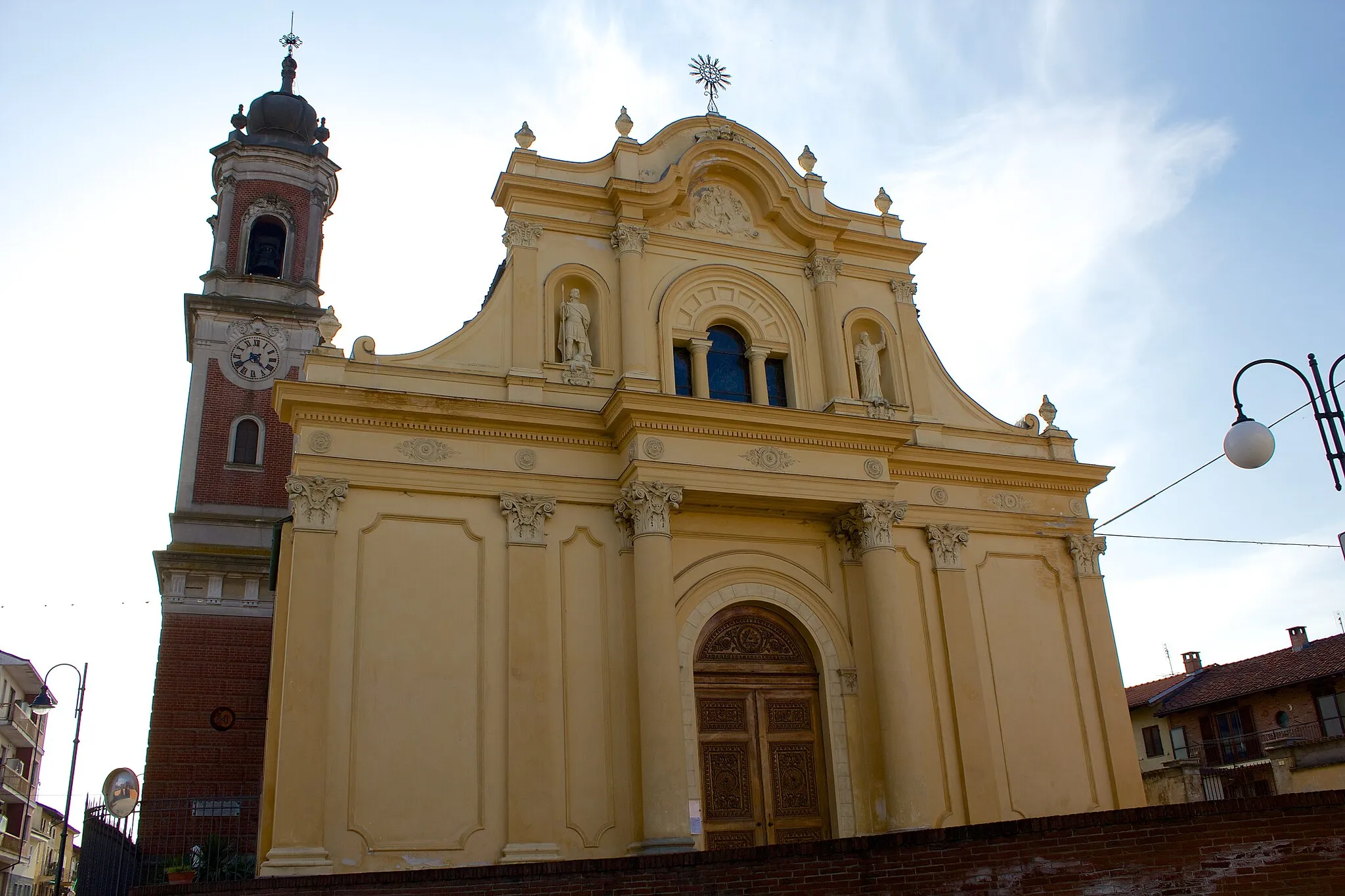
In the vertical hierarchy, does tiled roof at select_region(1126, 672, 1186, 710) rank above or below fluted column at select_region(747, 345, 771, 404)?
below

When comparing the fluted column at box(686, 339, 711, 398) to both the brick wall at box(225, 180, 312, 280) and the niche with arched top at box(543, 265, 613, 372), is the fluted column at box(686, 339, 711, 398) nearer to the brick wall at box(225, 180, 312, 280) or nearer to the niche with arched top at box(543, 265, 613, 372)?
the niche with arched top at box(543, 265, 613, 372)

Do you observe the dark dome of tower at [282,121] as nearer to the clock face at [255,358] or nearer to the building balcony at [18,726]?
the clock face at [255,358]

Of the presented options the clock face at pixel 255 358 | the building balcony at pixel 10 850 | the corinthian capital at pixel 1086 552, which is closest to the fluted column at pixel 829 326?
the corinthian capital at pixel 1086 552

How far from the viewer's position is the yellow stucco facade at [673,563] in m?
15.2

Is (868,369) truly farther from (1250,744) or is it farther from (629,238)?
(1250,744)

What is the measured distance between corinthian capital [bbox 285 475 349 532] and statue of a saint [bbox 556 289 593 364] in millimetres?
4427

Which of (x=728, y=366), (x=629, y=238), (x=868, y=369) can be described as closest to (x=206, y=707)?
(x=728, y=366)

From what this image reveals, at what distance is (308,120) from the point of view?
3127 centimetres

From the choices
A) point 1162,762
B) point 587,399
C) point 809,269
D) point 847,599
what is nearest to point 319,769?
point 587,399

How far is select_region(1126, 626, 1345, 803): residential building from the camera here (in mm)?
27953

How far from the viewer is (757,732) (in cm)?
1706

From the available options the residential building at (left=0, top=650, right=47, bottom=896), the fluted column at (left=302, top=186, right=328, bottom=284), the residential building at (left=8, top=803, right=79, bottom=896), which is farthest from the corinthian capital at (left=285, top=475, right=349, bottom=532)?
the residential building at (left=8, top=803, right=79, bottom=896)

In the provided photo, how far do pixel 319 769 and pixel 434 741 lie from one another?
61.3 inches

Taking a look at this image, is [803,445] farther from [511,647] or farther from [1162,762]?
[1162,762]
